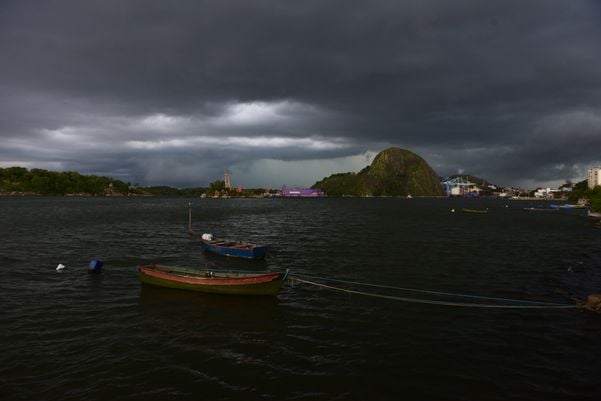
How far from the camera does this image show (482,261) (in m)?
47.0

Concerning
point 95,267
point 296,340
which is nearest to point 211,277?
point 296,340

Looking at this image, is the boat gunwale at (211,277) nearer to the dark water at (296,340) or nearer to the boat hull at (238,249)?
the dark water at (296,340)

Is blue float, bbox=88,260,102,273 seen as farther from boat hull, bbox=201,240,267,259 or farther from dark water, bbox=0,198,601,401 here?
boat hull, bbox=201,240,267,259

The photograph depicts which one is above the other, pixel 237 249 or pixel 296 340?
pixel 237 249

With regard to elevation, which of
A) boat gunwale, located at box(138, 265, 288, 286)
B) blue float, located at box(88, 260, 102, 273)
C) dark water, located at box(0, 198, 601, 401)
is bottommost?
dark water, located at box(0, 198, 601, 401)

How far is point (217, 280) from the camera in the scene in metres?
28.9

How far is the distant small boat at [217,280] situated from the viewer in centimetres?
2827

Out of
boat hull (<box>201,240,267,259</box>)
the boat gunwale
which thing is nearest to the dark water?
the boat gunwale

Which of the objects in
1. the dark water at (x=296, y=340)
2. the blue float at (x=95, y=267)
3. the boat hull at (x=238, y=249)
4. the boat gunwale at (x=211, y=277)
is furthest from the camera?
the boat hull at (x=238, y=249)

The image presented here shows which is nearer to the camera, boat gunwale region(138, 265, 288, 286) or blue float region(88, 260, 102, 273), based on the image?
boat gunwale region(138, 265, 288, 286)

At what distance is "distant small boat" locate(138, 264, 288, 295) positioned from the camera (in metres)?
28.3

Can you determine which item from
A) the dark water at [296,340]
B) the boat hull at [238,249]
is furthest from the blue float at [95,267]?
the boat hull at [238,249]

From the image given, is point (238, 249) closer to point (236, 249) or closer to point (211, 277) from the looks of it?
point (236, 249)

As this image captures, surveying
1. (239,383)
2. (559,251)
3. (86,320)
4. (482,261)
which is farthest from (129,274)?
(559,251)
